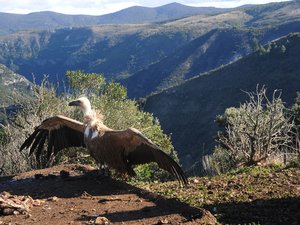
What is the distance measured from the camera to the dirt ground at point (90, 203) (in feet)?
19.2

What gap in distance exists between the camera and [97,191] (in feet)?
24.0

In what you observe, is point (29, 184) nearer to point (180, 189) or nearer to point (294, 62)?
point (180, 189)

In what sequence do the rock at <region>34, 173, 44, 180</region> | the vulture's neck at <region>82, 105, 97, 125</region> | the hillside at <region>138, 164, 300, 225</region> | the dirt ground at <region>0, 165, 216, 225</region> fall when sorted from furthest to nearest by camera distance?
the rock at <region>34, 173, 44, 180</region> → the vulture's neck at <region>82, 105, 97, 125</region> → the hillside at <region>138, 164, 300, 225</region> → the dirt ground at <region>0, 165, 216, 225</region>

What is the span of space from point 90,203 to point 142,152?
117 centimetres

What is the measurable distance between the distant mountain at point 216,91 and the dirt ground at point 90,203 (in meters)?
56.7

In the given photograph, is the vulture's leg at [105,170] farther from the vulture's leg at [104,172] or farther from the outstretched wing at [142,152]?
the outstretched wing at [142,152]

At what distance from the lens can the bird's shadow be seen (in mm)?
5984

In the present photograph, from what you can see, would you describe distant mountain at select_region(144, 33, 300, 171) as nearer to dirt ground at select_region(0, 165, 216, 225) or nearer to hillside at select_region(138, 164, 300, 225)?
hillside at select_region(138, 164, 300, 225)

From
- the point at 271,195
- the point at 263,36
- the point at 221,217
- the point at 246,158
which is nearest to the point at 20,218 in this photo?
the point at 221,217

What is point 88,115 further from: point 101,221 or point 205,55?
point 205,55

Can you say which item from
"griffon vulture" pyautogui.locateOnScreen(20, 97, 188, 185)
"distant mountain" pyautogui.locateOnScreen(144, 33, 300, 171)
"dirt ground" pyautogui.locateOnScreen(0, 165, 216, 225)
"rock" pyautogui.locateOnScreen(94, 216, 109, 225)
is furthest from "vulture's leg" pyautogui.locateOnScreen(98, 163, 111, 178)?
"distant mountain" pyautogui.locateOnScreen(144, 33, 300, 171)

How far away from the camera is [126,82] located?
19350 cm

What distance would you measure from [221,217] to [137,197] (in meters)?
1.43

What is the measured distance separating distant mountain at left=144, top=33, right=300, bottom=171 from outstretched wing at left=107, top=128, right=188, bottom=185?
5727 cm
